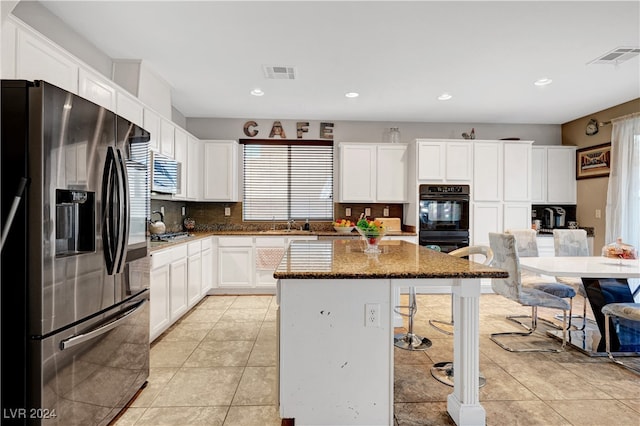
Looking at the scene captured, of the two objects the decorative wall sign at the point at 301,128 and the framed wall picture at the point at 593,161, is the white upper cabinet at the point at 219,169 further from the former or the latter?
the framed wall picture at the point at 593,161

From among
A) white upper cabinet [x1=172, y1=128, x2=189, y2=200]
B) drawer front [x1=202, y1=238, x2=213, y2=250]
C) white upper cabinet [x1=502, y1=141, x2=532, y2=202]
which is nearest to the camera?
white upper cabinet [x1=172, y1=128, x2=189, y2=200]

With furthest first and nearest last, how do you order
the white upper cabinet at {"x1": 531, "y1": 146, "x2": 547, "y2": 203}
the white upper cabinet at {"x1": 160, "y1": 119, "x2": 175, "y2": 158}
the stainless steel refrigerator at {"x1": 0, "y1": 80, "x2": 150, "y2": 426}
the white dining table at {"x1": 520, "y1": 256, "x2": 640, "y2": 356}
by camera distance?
the white upper cabinet at {"x1": 531, "y1": 146, "x2": 547, "y2": 203} → the white upper cabinet at {"x1": 160, "y1": 119, "x2": 175, "y2": 158} → the white dining table at {"x1": 520, "y1": 256, "x2": 640, "y2": 356} → the stainless steel refrigerator at {"x1": 0, "y1": 80, "x2": 150, "y2": 426}

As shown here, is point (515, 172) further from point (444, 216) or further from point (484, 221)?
point (444, 216)

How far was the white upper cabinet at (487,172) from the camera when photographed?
15.7 ft

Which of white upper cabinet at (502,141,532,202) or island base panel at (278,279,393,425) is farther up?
white upper cabinet at (502,141,532,202)

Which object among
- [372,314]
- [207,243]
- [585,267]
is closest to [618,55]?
[585,267]

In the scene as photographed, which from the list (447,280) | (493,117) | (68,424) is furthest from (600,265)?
(68,424)

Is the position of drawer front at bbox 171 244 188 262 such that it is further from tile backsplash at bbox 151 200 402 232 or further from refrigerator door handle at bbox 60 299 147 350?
tile backsplash at bbox 151 200 402 232

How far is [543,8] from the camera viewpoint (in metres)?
2.33

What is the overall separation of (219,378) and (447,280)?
5.69 feet

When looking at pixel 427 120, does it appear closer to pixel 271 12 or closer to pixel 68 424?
pixel 271 12

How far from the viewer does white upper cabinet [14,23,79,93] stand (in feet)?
5.86

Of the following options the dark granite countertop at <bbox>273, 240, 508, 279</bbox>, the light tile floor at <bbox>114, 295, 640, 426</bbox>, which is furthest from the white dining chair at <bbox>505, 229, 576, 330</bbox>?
the dark granite countertop at <bbox>273, 240, 508, 279</bbox>

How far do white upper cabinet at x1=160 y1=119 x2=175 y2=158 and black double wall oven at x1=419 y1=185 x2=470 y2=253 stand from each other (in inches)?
130
